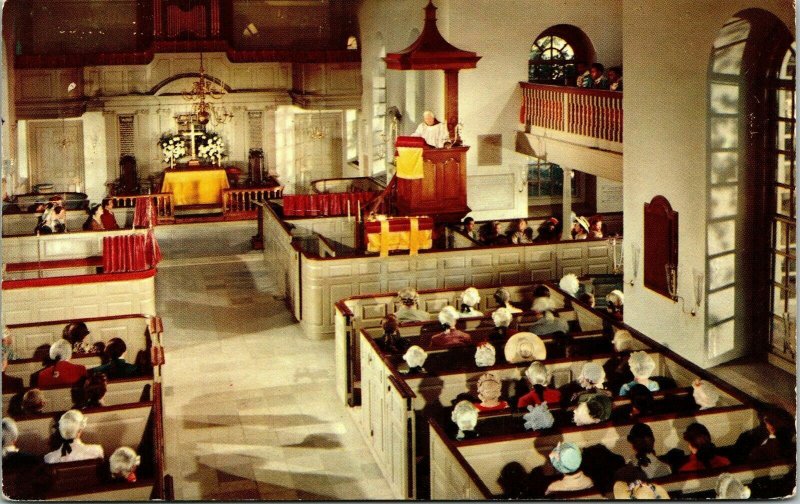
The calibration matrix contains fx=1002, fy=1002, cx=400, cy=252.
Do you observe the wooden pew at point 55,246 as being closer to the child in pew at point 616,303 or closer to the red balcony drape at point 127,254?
the red balcony drape at point 127,254

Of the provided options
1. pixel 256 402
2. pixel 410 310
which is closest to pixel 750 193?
pixel 410 310

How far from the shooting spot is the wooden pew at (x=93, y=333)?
36.1 ft

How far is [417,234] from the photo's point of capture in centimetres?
1467

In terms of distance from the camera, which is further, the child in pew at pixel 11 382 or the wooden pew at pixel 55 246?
the wooden pew at pixel 55 246

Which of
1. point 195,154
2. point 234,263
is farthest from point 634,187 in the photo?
point 195,154

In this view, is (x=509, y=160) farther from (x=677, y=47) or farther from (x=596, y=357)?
(x=596, y=357)

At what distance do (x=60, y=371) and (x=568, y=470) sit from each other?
506 centimetres

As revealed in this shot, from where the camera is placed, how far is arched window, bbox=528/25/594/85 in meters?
20.6

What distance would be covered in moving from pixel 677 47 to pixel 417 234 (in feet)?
16.3

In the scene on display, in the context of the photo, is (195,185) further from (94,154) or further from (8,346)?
(8,346)

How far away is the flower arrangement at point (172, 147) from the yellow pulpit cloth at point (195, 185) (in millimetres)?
903

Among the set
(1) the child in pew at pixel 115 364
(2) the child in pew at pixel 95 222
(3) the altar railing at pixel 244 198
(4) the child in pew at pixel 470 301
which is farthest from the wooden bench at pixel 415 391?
(3) the altar railing at pixel 244 198

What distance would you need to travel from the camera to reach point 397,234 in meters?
14.5

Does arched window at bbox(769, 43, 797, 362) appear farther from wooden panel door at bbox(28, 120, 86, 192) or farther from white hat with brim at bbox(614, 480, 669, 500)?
wooden panel door at bbox(28, 120, 86, 192)
